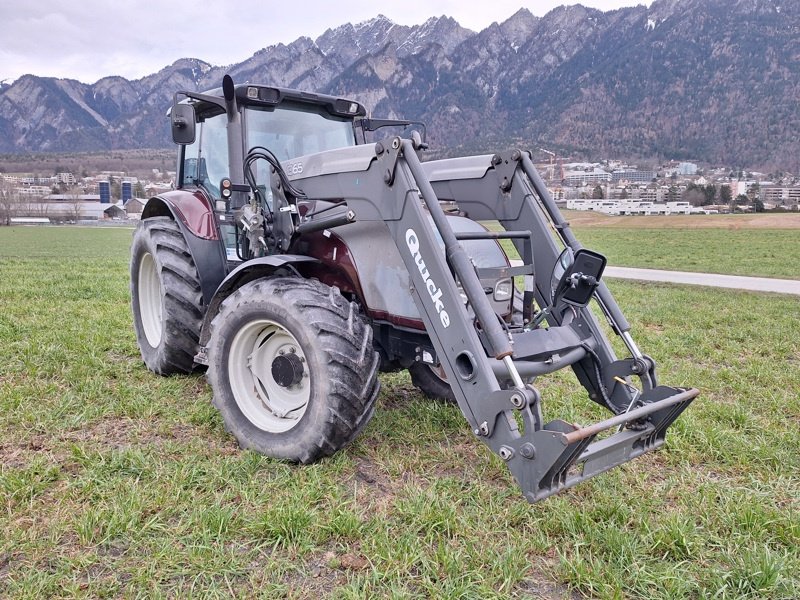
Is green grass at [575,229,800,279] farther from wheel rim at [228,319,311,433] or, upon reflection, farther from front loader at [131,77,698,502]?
wheel rim at [228,319,311,433]

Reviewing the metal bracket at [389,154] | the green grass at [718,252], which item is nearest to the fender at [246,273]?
the metal bracket at [389,154]

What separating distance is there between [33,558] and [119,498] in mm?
Result: 511

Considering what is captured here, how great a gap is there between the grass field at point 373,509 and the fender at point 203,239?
938 mm

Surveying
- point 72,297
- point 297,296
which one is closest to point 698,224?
point 72,297

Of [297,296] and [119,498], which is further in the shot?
[297,296]

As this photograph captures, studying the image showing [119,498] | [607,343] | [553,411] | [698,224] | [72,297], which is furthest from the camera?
[698,224]

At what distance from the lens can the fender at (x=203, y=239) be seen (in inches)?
187

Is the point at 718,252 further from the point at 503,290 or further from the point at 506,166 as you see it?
the point at 503,290

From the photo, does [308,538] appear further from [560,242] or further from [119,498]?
[560,242]

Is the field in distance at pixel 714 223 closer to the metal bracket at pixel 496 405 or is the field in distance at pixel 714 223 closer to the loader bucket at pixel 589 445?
A: the loader bucket at pixel 589 445

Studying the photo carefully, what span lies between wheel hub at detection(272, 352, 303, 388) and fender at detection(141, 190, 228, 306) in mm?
1276

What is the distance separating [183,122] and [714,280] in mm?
13010

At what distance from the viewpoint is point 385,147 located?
338cm

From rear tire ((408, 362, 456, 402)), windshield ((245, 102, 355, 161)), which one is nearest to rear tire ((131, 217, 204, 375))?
windshield ((245, 102, 355, 161))
